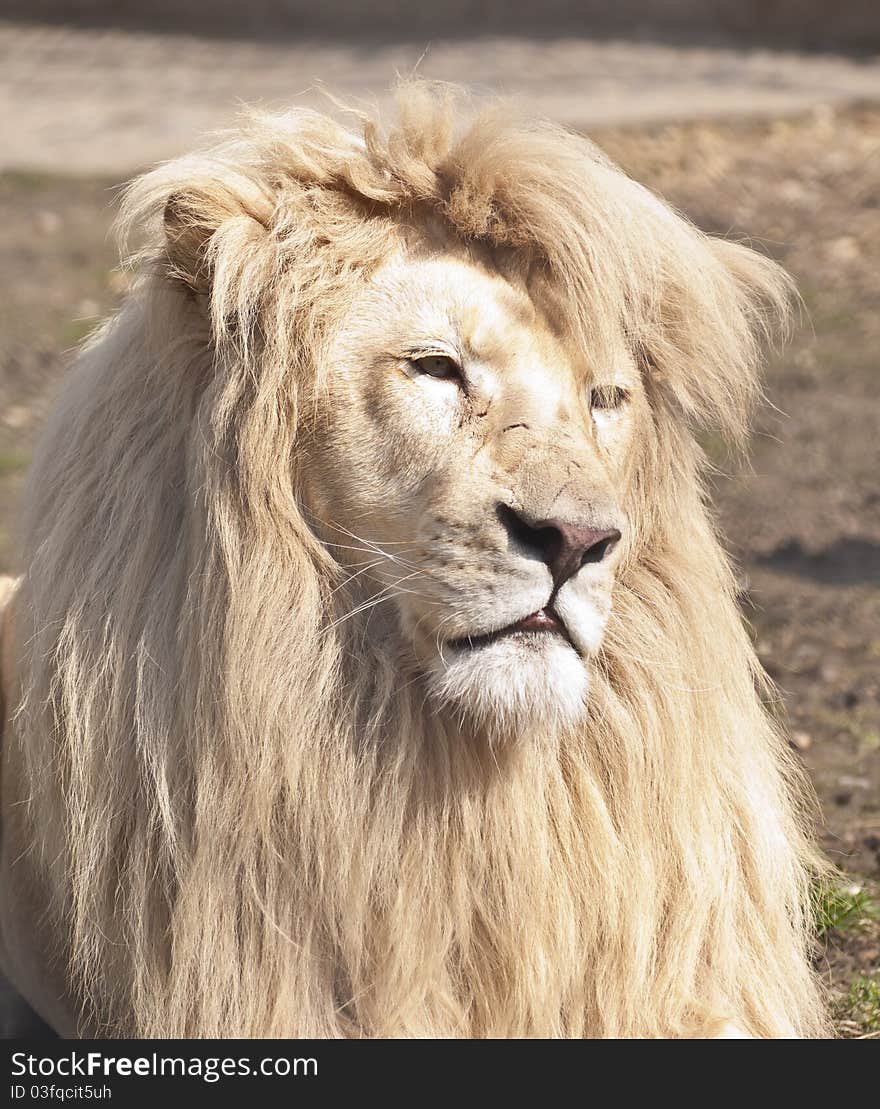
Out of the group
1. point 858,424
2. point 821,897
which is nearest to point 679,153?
point 858,424

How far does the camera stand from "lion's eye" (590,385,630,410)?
2492 mm

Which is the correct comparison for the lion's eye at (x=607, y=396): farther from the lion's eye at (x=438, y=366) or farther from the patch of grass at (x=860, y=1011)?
the patch of grass at (x=860, y=1011)

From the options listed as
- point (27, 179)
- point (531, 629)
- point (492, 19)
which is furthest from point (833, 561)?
point (492, 19)

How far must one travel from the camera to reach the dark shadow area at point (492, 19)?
37.8 feet

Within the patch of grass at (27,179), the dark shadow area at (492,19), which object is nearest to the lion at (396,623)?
the patch of grass at (27,179)

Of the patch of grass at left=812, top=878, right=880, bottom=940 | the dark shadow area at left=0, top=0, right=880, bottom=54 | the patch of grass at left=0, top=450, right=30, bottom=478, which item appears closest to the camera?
the patch of grass at left=812, top=878, right=880, bottom=940

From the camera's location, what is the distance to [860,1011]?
3.02 metres

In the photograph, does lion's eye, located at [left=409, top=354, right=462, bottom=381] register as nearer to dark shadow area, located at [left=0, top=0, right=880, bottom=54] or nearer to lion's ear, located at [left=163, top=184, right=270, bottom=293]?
lion's ear, located at [left=163, top=184, right=270, bottom=293]

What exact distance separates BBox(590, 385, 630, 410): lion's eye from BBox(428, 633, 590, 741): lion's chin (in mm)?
467

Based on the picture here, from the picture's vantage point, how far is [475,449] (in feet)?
7.50

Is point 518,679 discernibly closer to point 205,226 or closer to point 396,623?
point 396,623

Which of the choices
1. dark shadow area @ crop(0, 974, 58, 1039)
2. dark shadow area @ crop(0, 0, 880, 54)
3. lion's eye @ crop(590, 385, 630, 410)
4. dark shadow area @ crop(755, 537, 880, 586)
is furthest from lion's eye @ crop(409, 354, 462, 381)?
dark shadow area @ crop(0, 0, 880, 54)

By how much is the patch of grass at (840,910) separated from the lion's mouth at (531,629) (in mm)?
1315
